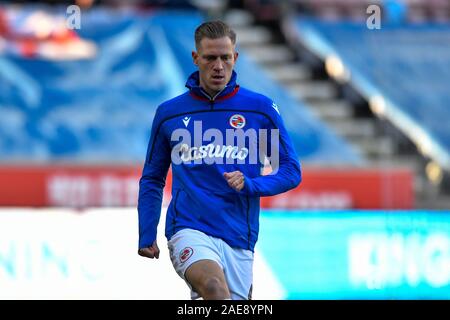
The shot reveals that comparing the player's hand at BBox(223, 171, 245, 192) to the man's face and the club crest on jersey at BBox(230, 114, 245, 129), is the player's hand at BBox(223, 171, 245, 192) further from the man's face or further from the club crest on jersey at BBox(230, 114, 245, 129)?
the man's face

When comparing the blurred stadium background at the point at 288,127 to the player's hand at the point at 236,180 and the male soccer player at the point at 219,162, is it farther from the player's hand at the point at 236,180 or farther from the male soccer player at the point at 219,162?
the player's hand at the point at 236,180

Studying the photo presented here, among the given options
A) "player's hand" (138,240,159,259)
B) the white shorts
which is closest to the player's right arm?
"player's hand" (138,240,159,259)

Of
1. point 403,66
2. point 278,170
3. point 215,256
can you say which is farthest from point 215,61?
point 403,66

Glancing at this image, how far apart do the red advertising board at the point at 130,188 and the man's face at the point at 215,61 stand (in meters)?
4.91

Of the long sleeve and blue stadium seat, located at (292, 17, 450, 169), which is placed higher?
blue stadium seat, located at (292, 17, 450, 169)

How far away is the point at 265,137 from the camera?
467 cm

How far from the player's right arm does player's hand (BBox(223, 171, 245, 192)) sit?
0.45 m

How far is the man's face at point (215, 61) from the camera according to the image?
4.60m

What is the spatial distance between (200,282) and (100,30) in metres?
9.83

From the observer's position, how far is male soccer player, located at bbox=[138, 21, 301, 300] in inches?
181

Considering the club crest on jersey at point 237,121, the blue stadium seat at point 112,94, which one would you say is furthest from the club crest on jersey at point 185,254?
the blue stadium seat at point 112,94

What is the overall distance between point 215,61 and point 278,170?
533 millimetres
